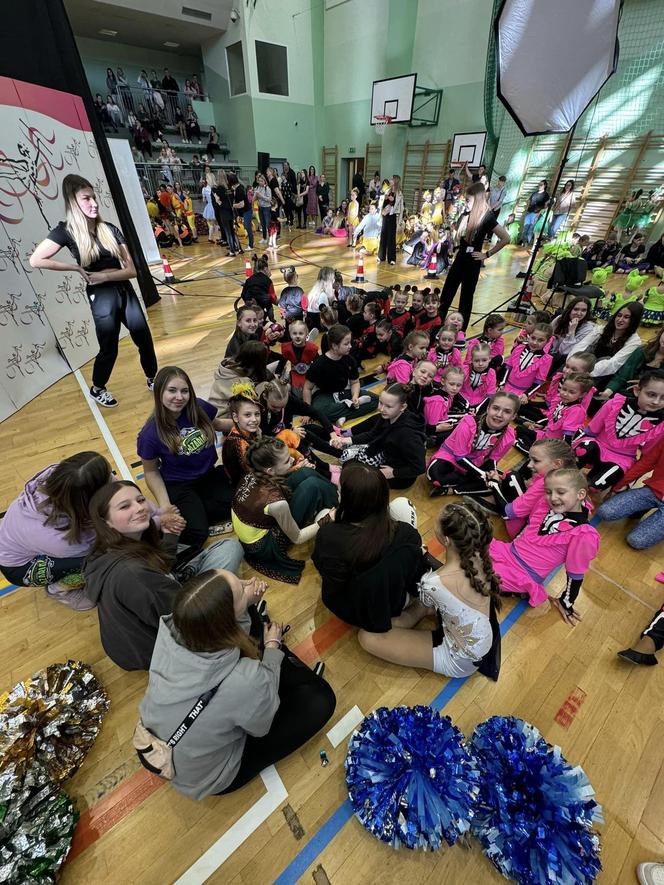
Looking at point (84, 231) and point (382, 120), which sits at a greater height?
point (382, 120)

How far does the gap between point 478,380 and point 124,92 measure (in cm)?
1983

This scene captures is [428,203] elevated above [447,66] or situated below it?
below

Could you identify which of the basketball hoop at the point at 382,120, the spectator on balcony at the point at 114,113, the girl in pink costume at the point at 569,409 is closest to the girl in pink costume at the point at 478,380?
the girl in pink costume at the point at 569,409

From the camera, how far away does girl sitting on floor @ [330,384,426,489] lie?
2.75 meters

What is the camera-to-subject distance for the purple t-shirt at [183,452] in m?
2.36

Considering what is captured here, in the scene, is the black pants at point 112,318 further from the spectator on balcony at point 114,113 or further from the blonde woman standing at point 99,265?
the spectator on balcony at point 114,113

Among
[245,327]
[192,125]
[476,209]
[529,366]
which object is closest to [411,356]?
[529,366]

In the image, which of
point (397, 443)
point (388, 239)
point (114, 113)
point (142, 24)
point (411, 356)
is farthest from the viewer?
point (114, 113)

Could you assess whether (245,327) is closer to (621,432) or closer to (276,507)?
(276,507)

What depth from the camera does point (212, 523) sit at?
266 cm

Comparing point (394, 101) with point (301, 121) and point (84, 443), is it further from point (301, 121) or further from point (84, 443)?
point (84, 443)

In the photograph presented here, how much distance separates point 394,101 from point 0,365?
15.3 meters

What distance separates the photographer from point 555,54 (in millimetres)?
4270

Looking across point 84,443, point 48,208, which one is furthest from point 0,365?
point 48,208
